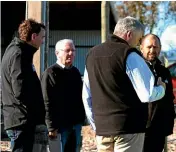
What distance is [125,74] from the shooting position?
381cm

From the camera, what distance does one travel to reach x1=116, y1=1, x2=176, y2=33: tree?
27.5m

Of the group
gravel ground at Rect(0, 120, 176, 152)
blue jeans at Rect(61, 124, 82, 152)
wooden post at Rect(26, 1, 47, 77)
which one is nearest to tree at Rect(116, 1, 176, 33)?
gravel ground at Rect(0, 120, 176, 152)

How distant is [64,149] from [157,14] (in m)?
23.8

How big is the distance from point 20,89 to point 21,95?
0.05 metres

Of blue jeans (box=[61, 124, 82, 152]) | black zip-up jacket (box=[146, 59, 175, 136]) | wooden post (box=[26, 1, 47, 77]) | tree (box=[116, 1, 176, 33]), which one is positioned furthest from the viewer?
tree (box=[116, 1, 176, 33])

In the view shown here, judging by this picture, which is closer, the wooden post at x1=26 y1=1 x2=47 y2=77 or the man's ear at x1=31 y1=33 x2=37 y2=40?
the man's ear at x1=31 y1=33 x2=37 y2=40

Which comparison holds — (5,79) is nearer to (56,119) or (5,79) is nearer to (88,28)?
(56,119)

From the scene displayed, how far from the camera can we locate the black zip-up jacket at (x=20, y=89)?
427 cm

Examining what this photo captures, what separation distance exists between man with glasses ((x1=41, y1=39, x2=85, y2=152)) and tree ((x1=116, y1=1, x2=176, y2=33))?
2211 cm

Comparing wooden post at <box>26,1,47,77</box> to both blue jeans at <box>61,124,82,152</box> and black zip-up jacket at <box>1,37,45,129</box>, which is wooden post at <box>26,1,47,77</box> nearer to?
blue jeans at <box>61,124,82,152</box>

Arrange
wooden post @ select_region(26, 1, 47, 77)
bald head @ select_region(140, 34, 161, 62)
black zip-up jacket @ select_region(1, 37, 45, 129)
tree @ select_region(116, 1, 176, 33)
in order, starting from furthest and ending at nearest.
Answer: tree @ select_region(116, 1, 176, 33) → wooden post @ select_region(26, 1, 47, 77) → bald head @ select_region(140, 34, 161, 62) → black zip-up jacket @ select_region(1, 37, 45, 129)

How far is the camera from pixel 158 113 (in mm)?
5086

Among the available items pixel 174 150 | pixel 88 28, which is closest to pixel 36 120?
pixel 174 150

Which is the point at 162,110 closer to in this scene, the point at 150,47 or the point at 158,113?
the point at 158,113
